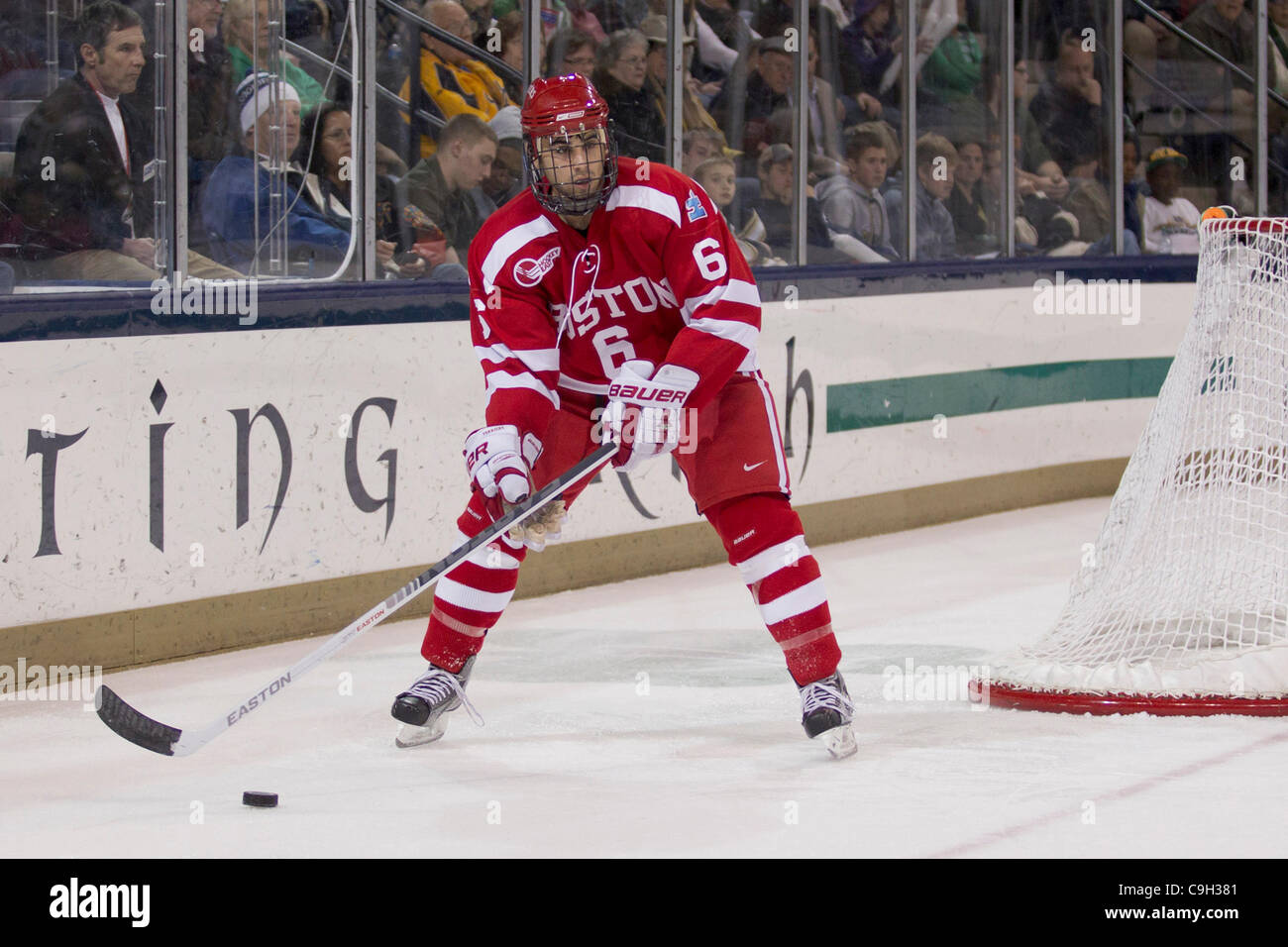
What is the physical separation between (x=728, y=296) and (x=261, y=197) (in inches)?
66.4

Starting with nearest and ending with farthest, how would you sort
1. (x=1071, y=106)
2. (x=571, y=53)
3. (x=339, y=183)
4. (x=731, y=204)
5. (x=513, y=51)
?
(x=339, y=183), (x=513, y=51), (x=571, y=53), (x=731, y=204), (x=1071, y=106)

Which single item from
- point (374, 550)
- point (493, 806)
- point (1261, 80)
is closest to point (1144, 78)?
point (1261, 80)

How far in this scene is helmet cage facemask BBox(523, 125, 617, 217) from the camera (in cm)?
311

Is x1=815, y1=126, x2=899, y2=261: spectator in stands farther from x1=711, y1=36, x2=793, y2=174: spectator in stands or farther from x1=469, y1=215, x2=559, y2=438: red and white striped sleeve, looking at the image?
x1=469, y1=215, x2=559, y2=438: red and white striped sleeve

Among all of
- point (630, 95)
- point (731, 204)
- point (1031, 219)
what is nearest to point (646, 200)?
point (630, 95)

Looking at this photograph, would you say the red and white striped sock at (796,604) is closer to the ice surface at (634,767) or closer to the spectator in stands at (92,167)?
the ice surface at (634,767)

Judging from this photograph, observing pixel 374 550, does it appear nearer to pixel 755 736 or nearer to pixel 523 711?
pixel 523 711

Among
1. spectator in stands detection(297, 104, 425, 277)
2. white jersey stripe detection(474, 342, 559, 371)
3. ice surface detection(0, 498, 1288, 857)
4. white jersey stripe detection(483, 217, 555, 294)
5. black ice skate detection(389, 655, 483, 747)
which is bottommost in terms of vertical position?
ice surface detection(0, 498, 1288, 857)

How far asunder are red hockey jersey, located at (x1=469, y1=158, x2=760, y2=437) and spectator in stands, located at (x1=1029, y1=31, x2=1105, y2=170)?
13.2 feet

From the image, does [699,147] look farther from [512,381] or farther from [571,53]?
[512,381]

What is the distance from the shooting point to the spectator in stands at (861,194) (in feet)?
19.8

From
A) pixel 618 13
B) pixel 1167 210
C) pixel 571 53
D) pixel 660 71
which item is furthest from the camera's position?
pixel 1167 210

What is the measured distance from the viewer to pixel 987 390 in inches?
250

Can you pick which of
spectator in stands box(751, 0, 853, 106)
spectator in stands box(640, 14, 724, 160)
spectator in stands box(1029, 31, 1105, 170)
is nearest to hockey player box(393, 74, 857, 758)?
spectator in stands box(640, 14, 724, 160)
